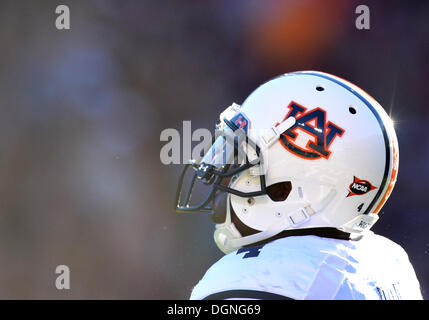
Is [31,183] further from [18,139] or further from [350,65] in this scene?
[350,65]

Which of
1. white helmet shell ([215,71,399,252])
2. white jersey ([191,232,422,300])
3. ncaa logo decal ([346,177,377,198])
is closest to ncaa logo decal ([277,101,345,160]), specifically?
white helmet shell ([215,71,399,252])

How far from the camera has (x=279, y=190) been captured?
1.48m

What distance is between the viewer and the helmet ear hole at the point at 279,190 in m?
1.46

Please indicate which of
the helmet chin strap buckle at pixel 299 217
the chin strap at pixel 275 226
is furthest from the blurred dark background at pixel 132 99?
the helmet chin strap buckle at pixel 299 217

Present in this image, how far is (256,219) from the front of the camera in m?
1.47

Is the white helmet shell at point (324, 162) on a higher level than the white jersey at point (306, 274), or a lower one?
higher

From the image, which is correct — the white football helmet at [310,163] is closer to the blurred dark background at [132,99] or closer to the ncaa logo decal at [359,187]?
the ncaa logo decal at [359,187]

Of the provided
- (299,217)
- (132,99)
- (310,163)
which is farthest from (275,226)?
(132,99)

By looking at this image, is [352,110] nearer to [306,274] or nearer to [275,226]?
[275,226]

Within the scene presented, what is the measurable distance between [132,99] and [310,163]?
226cm

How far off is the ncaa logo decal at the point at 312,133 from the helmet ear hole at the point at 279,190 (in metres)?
0.10

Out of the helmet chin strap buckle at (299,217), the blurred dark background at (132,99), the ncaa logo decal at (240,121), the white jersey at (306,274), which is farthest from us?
the blurred dark background at (132,99)

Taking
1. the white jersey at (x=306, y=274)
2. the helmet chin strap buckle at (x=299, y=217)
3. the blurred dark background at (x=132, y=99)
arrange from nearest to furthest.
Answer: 1. the white jersey at (x=306, y=274)
2. the helmet chin strap buckle at (x=299, y=217)
3. the blurred dark background at (x=132, y=99)

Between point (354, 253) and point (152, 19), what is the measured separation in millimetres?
2583
